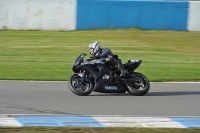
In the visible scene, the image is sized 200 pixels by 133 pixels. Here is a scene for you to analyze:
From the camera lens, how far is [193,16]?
1113 inches

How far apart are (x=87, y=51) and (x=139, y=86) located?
35.1 ft

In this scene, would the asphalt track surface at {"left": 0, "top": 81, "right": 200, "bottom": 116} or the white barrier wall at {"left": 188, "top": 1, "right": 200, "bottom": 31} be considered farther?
the white barrier wall at {"left": 188, "top": 1, "right": 200, "bottom": 31}

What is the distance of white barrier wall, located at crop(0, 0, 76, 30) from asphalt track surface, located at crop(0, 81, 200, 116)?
13.9m

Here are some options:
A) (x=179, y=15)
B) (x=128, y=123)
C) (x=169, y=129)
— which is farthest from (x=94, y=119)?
(x=179, y=15)

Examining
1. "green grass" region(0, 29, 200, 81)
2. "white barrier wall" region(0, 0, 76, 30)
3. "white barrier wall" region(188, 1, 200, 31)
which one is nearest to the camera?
"green grass" region(0, 29, 200, 81)

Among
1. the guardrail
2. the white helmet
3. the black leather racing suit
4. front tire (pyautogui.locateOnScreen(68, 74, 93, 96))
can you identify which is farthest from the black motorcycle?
the guardrail

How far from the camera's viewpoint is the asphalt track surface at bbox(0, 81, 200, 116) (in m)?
10.0

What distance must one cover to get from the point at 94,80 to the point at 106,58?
0.57 meters

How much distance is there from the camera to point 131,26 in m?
28.2

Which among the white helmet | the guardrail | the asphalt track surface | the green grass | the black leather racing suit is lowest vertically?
the asphalt track surface

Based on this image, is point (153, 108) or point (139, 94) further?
point (139, 94)

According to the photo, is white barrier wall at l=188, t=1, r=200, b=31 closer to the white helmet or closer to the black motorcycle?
the black motorcycle

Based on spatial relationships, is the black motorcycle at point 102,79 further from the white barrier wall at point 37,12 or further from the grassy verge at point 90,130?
the white barrier wall at point 37,12

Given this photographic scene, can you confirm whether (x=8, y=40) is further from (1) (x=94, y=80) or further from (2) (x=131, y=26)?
(1) (x=94, y=80)
